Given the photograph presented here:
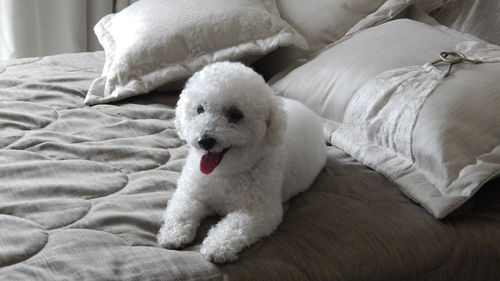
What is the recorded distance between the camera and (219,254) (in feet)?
3.16

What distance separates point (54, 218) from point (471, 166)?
0.75 metres

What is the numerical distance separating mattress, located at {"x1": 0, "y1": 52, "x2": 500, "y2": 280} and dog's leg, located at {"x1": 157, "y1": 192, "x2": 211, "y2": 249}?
0.05 feet

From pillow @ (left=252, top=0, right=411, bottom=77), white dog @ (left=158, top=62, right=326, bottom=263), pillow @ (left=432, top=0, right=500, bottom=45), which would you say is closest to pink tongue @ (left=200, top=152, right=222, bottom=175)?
white dog @ (left=158, top=62, right=326, bottom=263)

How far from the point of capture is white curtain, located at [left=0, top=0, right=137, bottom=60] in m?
2.74

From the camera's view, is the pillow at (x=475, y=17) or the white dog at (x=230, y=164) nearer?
the white dog at (x=230, y=164)

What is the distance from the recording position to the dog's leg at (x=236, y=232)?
97cm

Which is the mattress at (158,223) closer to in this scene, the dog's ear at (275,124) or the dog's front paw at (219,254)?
the dog's front paw at (219,254)

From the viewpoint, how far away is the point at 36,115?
1.52 m

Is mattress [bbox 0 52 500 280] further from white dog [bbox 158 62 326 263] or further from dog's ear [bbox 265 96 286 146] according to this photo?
dog's ear [bbox 265 96 286 146]

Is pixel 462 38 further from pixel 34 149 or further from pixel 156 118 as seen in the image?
pixel 34 149

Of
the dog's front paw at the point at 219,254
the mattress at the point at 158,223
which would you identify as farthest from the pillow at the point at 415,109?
the dog's front paw at the point at 219,254

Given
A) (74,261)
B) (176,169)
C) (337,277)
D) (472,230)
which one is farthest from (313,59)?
(74,261)

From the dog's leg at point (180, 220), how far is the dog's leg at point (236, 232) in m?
0.03

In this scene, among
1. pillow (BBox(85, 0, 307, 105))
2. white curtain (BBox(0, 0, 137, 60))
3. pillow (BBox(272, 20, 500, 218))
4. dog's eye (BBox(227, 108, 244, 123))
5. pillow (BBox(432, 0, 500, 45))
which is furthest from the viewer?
white curtain (BBox(0, 0, 137, 60))
